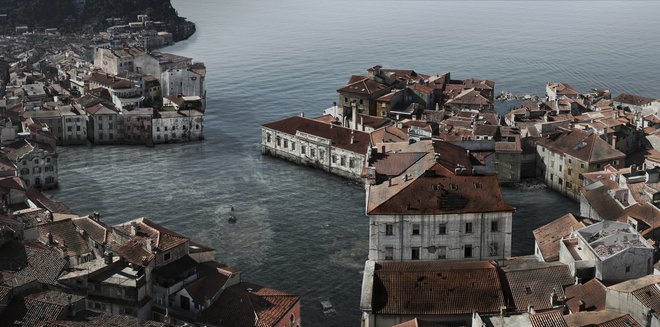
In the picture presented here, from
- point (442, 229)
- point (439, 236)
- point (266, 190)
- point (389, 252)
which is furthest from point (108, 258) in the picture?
point (266, 190)

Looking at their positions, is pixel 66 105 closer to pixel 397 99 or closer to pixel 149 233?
pixel 397 99

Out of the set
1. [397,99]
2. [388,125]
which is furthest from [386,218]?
[397,99]

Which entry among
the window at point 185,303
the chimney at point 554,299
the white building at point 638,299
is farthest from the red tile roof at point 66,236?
the white building at point 638,299

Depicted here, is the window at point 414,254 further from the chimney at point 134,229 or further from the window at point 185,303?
the chimney at point 134,229

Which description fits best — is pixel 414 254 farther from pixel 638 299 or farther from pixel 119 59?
pixel 119 59

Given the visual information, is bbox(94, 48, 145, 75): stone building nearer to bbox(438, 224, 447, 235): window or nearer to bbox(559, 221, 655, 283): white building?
bbox(438, 224, 447, 235): window

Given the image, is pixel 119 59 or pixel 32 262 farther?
pixel 119 59

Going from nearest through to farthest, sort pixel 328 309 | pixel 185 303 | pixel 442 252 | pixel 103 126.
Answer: pixel 185 303 < pixel 442 252 < pixel 328 309 < pixel 103 126
